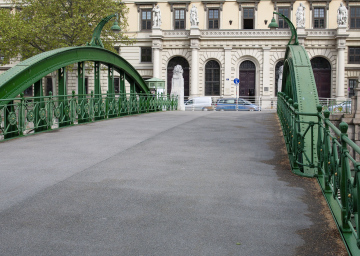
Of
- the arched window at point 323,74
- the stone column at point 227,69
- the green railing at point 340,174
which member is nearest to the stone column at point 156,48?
the stone column at point 227,69

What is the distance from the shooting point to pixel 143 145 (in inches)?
438

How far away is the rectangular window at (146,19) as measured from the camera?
51281 mm

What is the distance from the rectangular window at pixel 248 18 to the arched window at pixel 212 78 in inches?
221

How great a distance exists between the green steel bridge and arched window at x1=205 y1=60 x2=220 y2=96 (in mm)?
23106

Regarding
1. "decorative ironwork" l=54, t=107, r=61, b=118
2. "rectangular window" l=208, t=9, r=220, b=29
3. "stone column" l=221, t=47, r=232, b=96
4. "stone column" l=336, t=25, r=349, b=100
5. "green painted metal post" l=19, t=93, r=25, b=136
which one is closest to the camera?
"green painted metal post" l=19, t=93, r=25, b=136

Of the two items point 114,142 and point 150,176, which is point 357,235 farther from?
point 114,142

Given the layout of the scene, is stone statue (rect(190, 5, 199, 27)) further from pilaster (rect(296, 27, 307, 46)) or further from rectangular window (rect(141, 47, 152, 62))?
pilaster (rect(296, 27, 307, 46))

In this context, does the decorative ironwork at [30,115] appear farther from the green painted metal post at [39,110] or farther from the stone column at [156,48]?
the stone column at [156,48]

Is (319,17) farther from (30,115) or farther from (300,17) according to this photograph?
(30,115)

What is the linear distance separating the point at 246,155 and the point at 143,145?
2.63 meters

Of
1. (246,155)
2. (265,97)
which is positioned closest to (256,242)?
(246,155)

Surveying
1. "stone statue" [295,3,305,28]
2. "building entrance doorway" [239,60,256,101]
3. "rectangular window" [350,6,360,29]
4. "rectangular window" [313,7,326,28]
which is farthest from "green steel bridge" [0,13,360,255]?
"rectangular window" [350,6,360,29]

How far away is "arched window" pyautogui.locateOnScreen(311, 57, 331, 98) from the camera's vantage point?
1906 inches

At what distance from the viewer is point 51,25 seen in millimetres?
34219
